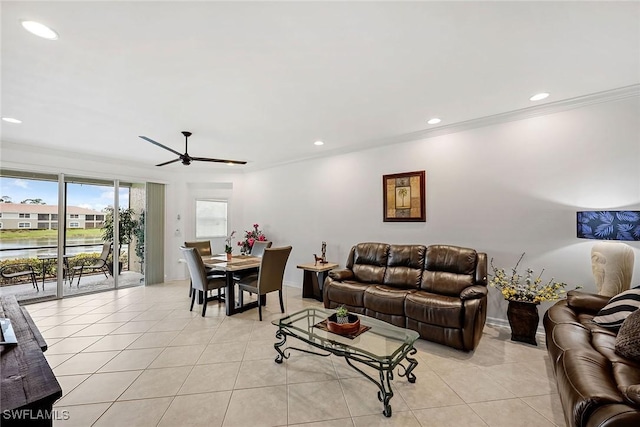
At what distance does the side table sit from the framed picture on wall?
128 centimetres

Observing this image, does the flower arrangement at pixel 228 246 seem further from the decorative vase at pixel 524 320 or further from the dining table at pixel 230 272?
the decorative vase at pixel 524 320

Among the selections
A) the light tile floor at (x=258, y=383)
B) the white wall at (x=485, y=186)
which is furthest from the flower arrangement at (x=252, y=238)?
the light tile floor at (x=258, y=383)

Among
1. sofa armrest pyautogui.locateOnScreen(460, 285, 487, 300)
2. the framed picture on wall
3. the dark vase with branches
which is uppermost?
the framed picture on wall

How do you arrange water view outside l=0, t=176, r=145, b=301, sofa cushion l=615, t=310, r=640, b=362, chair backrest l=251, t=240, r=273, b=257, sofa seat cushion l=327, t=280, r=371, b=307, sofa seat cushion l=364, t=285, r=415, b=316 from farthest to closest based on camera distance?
chair backrest l=251, t=240, r=273, b=257 < water view outside l=0, t=176, r=145, b=301 < sofa seat cushion l=327, t=280, r=371, b=307 < sofa seat cushion l=364, t=285, r=415, b=316 < sofa cushion l=615, t=310, r=640, b=362

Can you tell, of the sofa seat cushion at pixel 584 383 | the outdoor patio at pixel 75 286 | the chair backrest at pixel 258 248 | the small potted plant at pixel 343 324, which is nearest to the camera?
the sofa seat cushion at pixel 584 383

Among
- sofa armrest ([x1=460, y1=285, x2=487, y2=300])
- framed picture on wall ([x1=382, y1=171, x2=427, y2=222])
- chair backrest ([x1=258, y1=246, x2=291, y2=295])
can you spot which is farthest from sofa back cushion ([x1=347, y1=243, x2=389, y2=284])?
sofa armrest ([x1=460, y1=285, x2=487, y2=300])

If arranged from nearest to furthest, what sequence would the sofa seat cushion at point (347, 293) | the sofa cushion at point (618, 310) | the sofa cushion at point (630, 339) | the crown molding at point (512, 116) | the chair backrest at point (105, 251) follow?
1. the sofa cushion at point (630, 339)
2. the sofa cushion at point (618, 310)
3. the crown molding at point (512, 116)
4. the sofa seat cushion at point (347, 293)
5. the chair backrest at point (105, 251)

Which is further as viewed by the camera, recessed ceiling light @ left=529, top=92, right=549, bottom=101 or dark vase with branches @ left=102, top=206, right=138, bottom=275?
dark vase with branches @ left=102, top=206, right=138, bottom=275

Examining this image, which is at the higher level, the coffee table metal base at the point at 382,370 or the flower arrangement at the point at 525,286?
the flower arrangement at the point at 525,286

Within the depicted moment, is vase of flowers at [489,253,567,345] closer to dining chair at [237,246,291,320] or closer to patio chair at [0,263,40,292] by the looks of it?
dining chair at [237,246,291,320]

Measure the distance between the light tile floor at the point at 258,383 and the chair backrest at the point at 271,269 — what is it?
581mm

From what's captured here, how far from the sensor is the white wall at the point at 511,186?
2.90 m

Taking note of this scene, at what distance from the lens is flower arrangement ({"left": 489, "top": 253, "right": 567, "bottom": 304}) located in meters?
2.95

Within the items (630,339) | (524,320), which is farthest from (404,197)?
(630,339)
